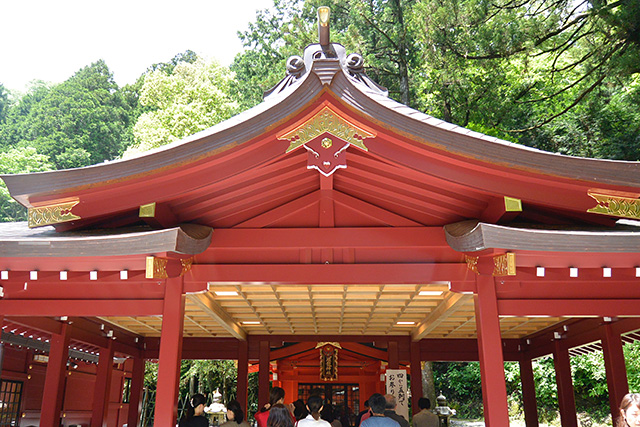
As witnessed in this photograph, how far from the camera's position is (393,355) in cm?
1254

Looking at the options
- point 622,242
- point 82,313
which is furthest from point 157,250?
point 622,242

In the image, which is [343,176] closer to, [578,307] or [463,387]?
[578,307]

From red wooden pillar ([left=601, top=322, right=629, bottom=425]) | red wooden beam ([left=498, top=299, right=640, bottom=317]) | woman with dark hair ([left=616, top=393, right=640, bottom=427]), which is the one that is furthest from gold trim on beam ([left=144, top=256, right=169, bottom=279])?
red wooden pillar ([left=601, top=322, right=629, bottom=425])

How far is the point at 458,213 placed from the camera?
607 cm

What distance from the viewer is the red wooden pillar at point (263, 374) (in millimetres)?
12149

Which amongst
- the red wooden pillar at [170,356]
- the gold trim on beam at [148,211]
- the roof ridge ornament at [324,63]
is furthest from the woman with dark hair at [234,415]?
the roof ridge ornament at [324,63]

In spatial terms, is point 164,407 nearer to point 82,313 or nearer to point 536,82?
point 82,313

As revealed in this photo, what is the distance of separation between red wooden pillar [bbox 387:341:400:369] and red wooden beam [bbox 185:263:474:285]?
6939mm

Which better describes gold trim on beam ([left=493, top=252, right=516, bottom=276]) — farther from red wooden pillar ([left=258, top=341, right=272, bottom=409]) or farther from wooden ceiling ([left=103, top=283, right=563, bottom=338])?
red wooden pillar ([left=258, top=341, right=272, bottom=409])

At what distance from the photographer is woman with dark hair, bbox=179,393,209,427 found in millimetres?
5410

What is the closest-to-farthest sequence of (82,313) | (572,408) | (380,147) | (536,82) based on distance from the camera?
(380,147), (82,313), (572,408), (536,82)

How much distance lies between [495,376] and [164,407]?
3.64 meters

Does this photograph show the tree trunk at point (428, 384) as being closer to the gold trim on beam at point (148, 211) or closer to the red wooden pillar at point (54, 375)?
the red wooden pillar at point (54, 375)

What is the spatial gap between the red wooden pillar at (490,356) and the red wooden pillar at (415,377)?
6600mm
